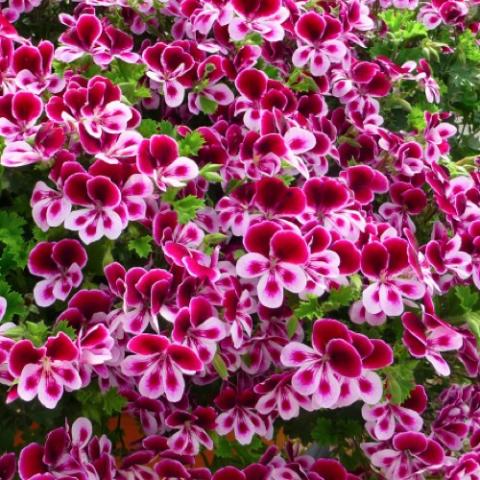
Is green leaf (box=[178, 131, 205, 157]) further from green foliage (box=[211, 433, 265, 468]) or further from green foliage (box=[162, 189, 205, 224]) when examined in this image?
green foliage (box=[211, 433, 265, 468])

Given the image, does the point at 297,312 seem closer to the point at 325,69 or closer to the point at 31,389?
the point at 31,389

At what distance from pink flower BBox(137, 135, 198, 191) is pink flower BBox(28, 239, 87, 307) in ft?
0.43

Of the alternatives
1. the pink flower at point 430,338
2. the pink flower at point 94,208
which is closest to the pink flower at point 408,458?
the pink flower at point 430,338

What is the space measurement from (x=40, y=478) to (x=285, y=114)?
619 millimetres

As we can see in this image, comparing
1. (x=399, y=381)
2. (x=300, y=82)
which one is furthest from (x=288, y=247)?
(x=300, y=82)

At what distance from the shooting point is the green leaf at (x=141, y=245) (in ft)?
3.22

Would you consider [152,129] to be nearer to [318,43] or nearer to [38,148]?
[38,148]

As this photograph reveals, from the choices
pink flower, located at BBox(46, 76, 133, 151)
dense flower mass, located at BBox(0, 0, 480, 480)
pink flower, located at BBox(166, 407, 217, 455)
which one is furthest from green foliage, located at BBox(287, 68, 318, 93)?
pink flower, located at BBox(166, 407, 217, 455)

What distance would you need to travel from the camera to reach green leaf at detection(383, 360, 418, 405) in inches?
38.9

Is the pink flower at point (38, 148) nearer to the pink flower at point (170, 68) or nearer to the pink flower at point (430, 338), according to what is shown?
the pink flower at point (170, 68)

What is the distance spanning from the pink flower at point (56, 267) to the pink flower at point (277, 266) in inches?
8.3

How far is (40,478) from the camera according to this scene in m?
0.93

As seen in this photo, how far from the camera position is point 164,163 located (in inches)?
39.2

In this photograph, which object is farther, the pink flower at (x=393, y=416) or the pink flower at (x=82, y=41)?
the pink flower at (x=82, y=41)
